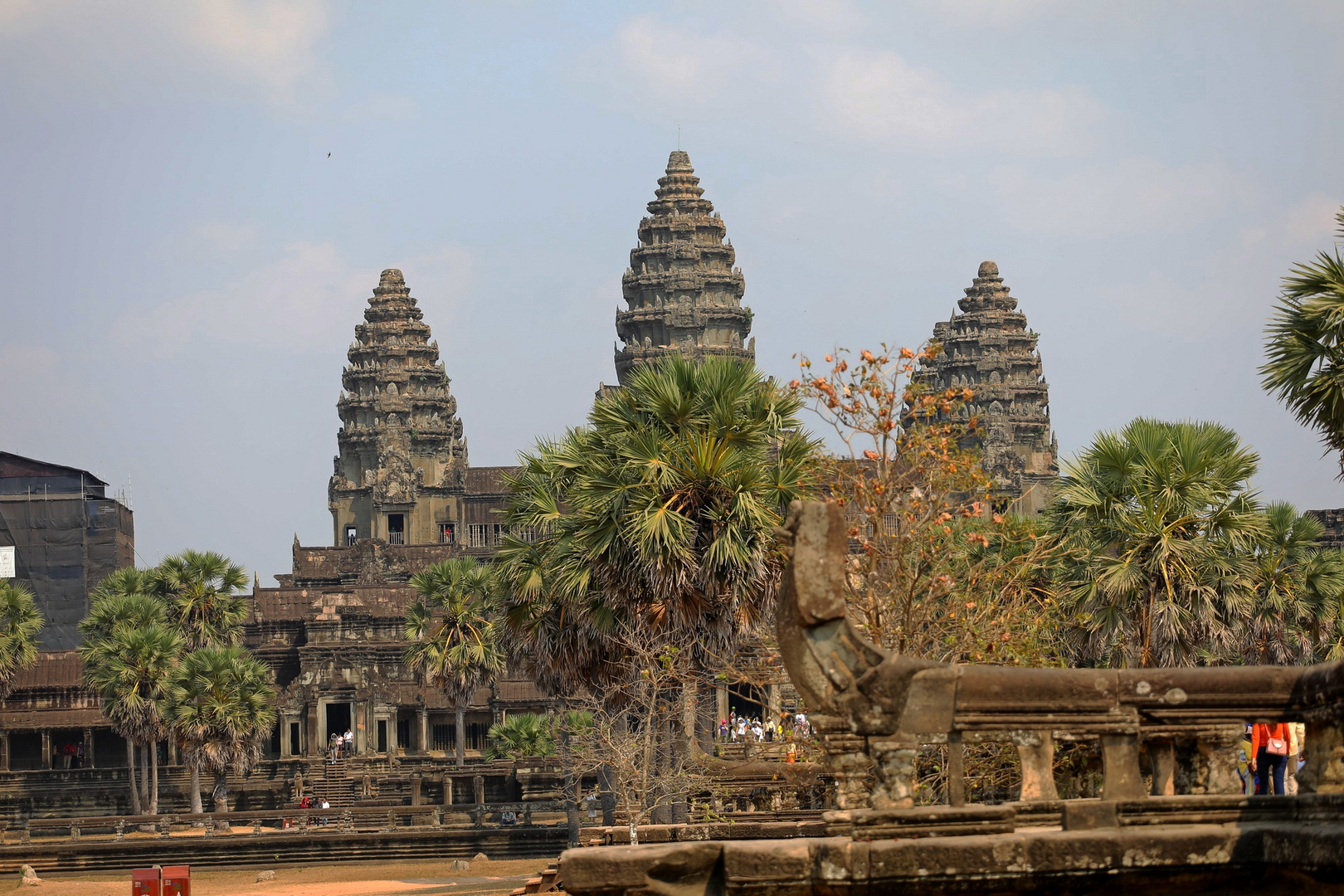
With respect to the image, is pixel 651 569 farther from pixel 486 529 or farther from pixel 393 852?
pixel 486 529

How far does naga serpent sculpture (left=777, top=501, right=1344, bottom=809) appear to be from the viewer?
9797 mm

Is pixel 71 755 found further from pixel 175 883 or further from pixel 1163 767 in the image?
pixel 1163 767

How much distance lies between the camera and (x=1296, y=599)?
31938mm

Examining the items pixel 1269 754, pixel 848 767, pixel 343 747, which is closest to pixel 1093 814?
pixel 848 767

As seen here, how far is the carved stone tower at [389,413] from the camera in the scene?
9706cm

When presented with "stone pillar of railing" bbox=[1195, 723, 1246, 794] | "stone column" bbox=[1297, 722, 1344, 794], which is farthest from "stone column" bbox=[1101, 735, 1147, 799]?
"stone column" bbox=[1297, 722, 1344, 794]

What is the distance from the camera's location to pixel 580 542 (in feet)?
78.6

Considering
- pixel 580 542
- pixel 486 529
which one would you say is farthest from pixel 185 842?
pixel 486 529

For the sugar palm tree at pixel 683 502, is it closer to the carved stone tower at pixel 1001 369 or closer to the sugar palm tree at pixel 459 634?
the sugar palm tree at pixel 459 634

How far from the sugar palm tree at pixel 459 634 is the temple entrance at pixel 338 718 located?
20.1 meters

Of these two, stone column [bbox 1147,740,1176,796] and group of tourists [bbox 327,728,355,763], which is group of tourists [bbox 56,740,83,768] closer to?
group of tourists [bbox 327,728,355,763]

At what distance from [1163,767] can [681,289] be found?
83467 mm

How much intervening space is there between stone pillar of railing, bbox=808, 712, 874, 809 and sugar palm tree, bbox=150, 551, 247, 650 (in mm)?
51753

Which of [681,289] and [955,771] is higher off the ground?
[681,289]
